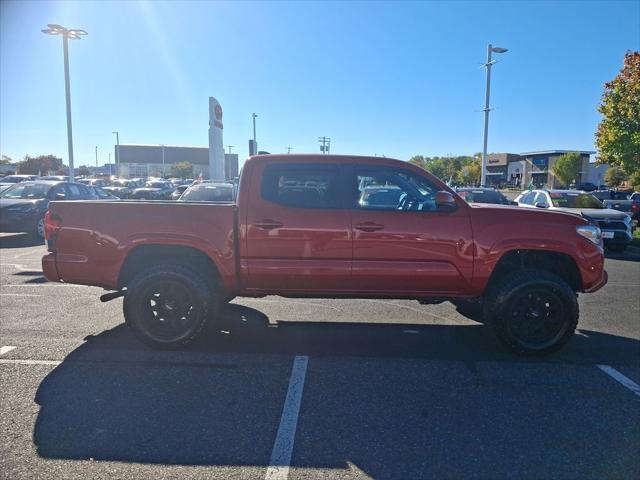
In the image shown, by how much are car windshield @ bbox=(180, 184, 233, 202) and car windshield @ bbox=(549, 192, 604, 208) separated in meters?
9.22

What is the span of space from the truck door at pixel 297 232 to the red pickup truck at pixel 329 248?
0.01 metres

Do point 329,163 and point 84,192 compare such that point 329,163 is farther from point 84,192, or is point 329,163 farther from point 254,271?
point 84,192

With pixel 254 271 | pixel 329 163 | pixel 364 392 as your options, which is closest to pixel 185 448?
pixel 364 392

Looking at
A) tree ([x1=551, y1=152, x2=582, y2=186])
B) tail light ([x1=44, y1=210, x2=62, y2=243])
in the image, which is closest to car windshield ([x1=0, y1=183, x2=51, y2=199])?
tail light ([x1=44, y1=210, x2=62, y2=243])

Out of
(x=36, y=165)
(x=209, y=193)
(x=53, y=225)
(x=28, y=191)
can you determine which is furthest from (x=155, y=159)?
(x=53, y=225)

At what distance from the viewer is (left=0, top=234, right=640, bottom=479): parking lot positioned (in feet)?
9.43

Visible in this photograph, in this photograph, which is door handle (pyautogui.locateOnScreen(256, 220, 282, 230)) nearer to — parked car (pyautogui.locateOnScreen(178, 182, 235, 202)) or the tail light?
the tail light

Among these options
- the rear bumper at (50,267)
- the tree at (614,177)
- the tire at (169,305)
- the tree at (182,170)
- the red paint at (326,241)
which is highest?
the tree at (182,170)

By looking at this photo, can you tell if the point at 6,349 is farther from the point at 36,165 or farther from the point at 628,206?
the point at 36,165

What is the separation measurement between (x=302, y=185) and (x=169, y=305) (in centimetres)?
187

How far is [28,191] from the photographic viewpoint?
1341 cm

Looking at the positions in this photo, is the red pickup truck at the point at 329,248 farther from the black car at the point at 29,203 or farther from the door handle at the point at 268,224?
the black car at the point at 29,203

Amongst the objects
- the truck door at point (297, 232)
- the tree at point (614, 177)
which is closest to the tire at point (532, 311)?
the truck door at point (297, 232)

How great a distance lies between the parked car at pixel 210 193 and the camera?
12.1 metres
